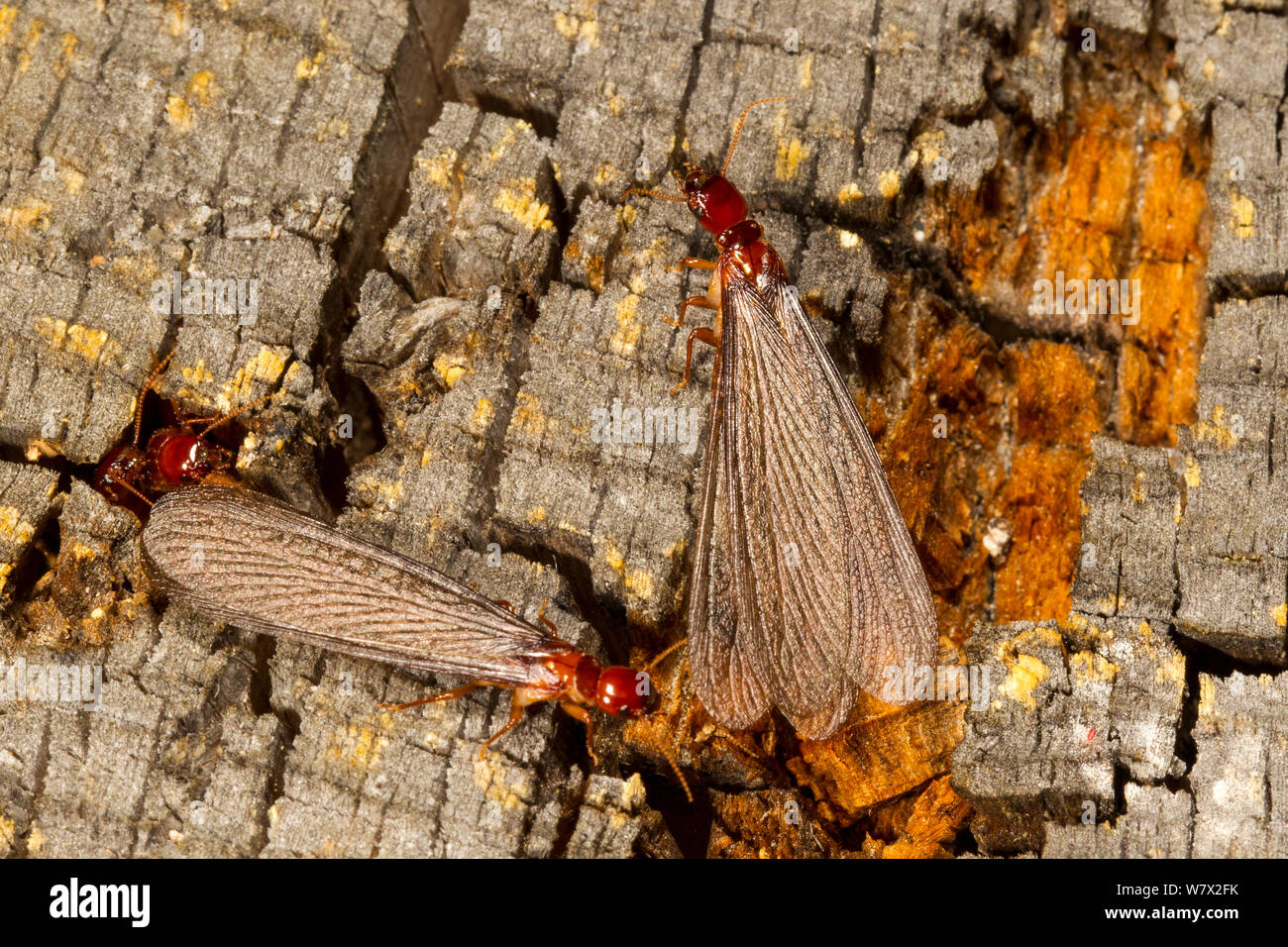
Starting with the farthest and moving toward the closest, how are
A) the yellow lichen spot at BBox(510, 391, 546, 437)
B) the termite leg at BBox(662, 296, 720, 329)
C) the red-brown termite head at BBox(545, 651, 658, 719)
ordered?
the termite leg at BBox(662, 296, 720, 329)
the yellow lichen spot at BBox(510, 391, 546, 437)
the red-brown termite head at BBox(545, 651, 658, 719)

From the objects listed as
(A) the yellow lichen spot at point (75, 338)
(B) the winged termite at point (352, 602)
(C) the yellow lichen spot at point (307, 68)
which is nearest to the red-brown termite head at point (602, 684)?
(B) the winged termite at point (352, 602)

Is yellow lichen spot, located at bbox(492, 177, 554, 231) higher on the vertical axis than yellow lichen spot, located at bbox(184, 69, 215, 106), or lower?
lower

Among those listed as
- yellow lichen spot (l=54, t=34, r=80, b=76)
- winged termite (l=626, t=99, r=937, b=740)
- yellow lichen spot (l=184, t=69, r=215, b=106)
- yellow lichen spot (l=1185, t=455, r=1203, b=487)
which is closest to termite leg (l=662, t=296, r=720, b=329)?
winged termite (l=626, t=99, r=937, b=740)

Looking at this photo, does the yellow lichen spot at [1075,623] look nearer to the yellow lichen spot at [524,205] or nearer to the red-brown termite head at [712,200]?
the red-brown termite head at [712,200]

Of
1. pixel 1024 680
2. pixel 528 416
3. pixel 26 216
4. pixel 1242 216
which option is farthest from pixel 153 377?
pixel 1242 216

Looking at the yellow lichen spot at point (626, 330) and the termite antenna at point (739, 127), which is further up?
the termite antenna at point (739, 127)

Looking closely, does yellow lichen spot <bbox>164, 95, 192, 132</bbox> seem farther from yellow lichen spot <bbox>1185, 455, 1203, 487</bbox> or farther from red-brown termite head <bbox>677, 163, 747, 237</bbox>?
yellow lichen spot <bbox>1185, 455, 1203, 487</bbox>
